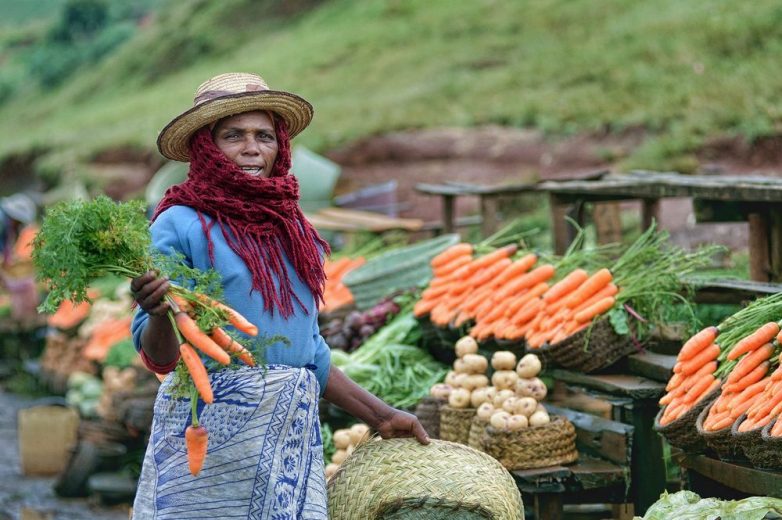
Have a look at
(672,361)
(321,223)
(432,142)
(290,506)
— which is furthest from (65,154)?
(290,506)

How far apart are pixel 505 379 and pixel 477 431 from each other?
0.32 m

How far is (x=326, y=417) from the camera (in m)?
6.61

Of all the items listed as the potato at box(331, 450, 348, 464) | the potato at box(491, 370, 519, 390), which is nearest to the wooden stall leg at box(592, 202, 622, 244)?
the potato at box(491, 370, 519, 390)

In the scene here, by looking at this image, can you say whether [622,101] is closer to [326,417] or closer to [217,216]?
[326,417]

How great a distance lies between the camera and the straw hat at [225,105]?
10.6 feet

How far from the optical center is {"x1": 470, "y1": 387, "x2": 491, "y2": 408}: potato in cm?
525

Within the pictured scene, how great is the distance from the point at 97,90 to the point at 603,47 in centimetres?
1808

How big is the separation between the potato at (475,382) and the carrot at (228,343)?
8.48ft

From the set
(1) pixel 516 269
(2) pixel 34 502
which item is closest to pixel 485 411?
(1) pixel 516 269

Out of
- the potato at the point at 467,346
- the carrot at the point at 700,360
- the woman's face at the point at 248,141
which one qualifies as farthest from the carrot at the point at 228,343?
the potato at the point at 467,346

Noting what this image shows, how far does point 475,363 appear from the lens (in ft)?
17.9

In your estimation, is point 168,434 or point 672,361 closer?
point 168,434

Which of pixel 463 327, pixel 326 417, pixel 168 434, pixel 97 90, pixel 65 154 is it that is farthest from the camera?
pixel 97 90

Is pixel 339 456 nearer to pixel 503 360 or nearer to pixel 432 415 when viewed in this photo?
pixel 432 415
